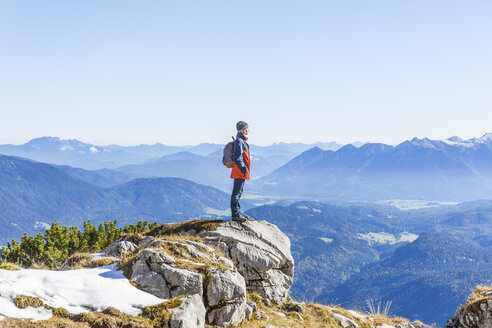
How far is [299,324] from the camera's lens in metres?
14.4

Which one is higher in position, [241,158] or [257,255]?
[241,158]

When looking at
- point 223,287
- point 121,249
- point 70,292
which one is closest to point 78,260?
point 121,249

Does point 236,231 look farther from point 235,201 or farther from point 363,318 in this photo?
point 363,318

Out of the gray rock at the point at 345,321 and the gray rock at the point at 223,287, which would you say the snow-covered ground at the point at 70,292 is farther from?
the gray rock at the point at 345,321

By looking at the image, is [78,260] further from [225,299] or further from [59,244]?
[59,244]

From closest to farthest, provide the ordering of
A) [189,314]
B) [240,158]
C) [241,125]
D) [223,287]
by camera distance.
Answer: [189,314]
[223,287]
[240,158]
[241,125]

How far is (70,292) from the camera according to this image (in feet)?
35.5

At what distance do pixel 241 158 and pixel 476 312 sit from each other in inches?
500

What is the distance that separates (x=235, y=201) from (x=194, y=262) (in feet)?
17.6

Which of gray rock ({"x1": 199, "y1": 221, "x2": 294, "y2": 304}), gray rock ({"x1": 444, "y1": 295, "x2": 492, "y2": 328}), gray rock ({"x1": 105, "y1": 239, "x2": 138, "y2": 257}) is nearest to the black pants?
gray rock ({"x1": 199, "y1": 221, "x2": 294, "y2": 304})

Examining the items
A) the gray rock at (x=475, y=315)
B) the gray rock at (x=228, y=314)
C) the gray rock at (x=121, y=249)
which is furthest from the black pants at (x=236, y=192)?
the gray rock at (x=475, y=315)

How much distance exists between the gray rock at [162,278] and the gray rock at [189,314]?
691 mm

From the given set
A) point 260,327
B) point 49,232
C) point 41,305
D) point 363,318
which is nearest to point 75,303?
point 41,305

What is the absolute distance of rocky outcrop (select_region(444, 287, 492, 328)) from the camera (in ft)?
49.9
